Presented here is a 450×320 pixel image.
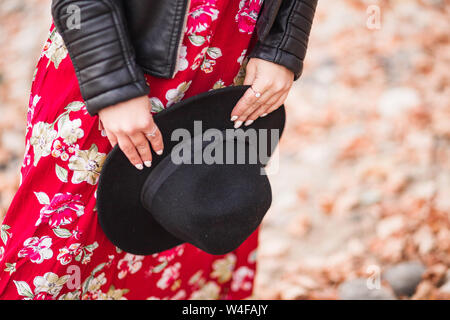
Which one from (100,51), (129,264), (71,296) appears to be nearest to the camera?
(100,51)

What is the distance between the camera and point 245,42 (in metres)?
1.17

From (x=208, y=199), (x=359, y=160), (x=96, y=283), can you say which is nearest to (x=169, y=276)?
(x=96, y=283)

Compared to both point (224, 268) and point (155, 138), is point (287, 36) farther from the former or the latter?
point (224, 268)

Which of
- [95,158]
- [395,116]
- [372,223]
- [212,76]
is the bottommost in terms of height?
[372,223]

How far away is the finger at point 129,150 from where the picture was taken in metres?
1.00

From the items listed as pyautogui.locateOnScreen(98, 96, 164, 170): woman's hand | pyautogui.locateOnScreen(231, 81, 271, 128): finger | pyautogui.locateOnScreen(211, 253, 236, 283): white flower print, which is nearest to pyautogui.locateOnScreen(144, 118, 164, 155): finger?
pyautogui.locateOnScreen(98, 96, 164, 170): woman's hand

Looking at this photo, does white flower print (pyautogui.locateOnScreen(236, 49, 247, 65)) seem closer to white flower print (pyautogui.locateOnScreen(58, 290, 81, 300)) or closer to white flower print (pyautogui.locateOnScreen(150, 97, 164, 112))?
white flower print (pyautogui.locateOnScreen(150, 97, 164, 112))

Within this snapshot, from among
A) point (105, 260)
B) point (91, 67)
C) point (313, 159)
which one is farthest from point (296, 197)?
point (91, 67)

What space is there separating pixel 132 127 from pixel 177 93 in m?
0.20

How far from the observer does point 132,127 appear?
97 centimetres

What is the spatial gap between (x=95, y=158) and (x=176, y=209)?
24cm

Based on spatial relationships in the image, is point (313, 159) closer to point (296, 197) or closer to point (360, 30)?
point (296, 197)

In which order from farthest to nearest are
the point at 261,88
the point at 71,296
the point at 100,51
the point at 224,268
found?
the point at 224,268 → the point at 71,296 → the point at 261,88 → the point at 100,51

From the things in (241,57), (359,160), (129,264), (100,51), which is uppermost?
(100,51)
